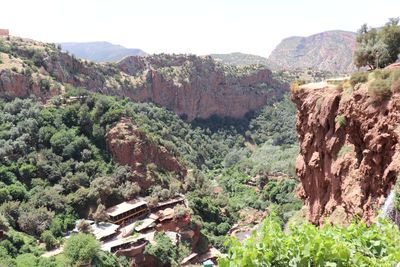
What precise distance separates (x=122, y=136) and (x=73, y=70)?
3530cm

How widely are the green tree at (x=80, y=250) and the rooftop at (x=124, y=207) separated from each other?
1064cm

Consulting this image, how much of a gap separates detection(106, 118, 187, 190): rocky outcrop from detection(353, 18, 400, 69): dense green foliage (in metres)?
31.8

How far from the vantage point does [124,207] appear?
4516 centimetres

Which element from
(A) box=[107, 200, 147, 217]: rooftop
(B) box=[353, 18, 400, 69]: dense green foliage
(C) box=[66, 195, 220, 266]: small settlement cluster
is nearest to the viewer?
(B) box=[353, 18, 400, 69]: dense green foliage

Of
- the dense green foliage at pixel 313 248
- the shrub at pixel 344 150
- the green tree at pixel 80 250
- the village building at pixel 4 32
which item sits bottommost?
the green tree at pixel 80 250

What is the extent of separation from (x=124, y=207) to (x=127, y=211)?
1.06m

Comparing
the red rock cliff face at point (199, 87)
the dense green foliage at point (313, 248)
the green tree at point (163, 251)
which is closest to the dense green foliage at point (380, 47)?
the dense green foliage at point (313, 248)

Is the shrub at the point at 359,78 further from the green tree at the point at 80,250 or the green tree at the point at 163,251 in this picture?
the green tree at the point at 163,251

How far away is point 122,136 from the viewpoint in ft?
175

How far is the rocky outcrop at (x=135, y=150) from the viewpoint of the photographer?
51.5 metres

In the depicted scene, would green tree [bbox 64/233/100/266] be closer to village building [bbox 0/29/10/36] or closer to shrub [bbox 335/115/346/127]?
Answer: shrub [bbox 335/115/346/127]

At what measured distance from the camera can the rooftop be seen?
43.9 metres

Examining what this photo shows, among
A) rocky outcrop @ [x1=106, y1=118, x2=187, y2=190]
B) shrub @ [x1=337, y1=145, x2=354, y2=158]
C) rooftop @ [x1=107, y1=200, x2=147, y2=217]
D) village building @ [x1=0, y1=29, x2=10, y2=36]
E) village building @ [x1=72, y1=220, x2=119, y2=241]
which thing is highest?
village building @ [x1=0, y1=29, x2=10, y2=36]

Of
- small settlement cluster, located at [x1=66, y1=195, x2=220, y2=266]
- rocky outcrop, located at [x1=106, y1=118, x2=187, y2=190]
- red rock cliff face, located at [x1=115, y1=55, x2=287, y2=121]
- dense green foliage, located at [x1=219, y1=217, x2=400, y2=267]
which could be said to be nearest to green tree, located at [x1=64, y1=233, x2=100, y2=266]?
small settlement cluster, located at [x1=66, y1=195, x2=220, y2=266]
